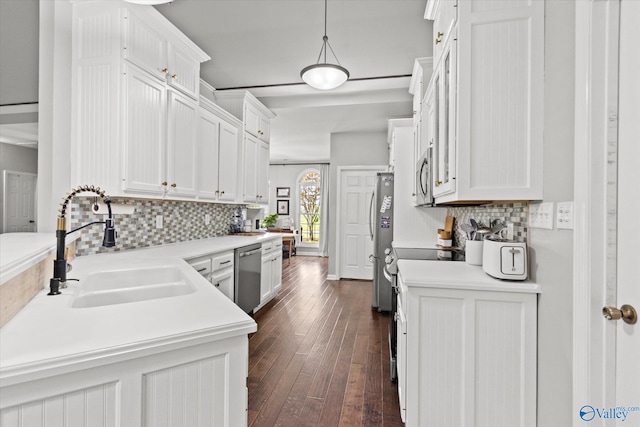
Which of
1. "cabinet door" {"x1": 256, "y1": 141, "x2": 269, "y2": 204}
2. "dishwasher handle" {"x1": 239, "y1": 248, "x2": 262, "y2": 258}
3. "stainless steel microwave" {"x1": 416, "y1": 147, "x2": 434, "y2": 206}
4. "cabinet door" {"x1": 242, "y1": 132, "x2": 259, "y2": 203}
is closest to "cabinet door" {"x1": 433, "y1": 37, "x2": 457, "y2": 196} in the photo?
"stainless steel microwave" {"x1": 416, "y1": 147, "x2": 434, "y2": 206}

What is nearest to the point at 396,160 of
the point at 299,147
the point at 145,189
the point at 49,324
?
the point at 145,189

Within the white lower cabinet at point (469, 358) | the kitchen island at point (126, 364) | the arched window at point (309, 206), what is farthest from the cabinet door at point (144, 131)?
the arched window at point (309, 206)

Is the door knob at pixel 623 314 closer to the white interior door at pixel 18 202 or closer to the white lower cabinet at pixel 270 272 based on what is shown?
the white lower cabinet at pixel 270 272

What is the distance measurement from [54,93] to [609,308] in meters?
3.26

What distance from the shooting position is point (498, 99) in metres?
1.59

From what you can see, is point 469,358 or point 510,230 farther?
point 510,230

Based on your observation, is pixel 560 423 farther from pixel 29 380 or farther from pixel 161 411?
pixel 29 380

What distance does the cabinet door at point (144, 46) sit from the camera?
2.27m

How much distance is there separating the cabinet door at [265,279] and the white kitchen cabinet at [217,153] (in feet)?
2.77

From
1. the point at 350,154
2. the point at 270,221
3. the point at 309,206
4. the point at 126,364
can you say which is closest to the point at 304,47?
the point at 350,154

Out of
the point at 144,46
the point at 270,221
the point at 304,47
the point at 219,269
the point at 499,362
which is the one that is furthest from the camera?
the point at 270,221

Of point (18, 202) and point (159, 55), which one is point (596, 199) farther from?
point (18, 202)

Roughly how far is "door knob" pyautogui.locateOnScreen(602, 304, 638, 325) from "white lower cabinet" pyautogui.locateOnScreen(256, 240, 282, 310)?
323 centimetres

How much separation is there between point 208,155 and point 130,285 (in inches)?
72.0
